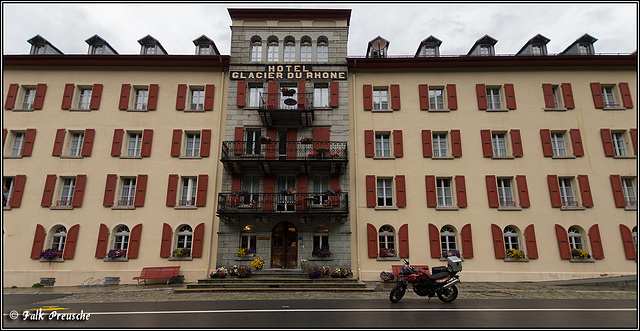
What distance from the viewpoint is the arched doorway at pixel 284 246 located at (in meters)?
15.2

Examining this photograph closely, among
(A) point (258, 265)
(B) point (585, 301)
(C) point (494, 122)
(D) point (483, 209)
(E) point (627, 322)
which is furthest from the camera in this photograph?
(C) point (494, 122)

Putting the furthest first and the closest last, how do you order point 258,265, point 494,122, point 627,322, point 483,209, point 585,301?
1. point 494,122
2. point 483,209
3. point 258,265
4. point 585,301
5. point 627,322

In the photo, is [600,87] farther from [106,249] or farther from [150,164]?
[106,249]

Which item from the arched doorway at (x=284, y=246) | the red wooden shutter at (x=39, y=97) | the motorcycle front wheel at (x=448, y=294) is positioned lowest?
the motorcycle front wheel at (x=448, y=294)

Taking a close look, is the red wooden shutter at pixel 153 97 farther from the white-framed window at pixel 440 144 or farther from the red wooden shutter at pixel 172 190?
the white-framed window at pixel 440 144

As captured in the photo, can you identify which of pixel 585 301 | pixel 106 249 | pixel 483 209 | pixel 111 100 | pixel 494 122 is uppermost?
pixel 111 100

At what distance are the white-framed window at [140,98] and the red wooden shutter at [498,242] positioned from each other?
19.5 m

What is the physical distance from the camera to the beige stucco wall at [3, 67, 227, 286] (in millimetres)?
14828

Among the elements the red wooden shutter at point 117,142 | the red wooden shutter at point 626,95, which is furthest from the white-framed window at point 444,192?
the red wooden shutter at point 117,142

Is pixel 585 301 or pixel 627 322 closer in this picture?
pixel 627 322

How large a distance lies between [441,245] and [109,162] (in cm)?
1746

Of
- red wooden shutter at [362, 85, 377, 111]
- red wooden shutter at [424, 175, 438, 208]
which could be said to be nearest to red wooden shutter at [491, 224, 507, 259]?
red wooden shutter at [424, 175, 438, 208]

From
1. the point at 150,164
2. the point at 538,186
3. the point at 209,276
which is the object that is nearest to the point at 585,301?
the point at 538,186

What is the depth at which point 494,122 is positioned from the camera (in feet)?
54.9
